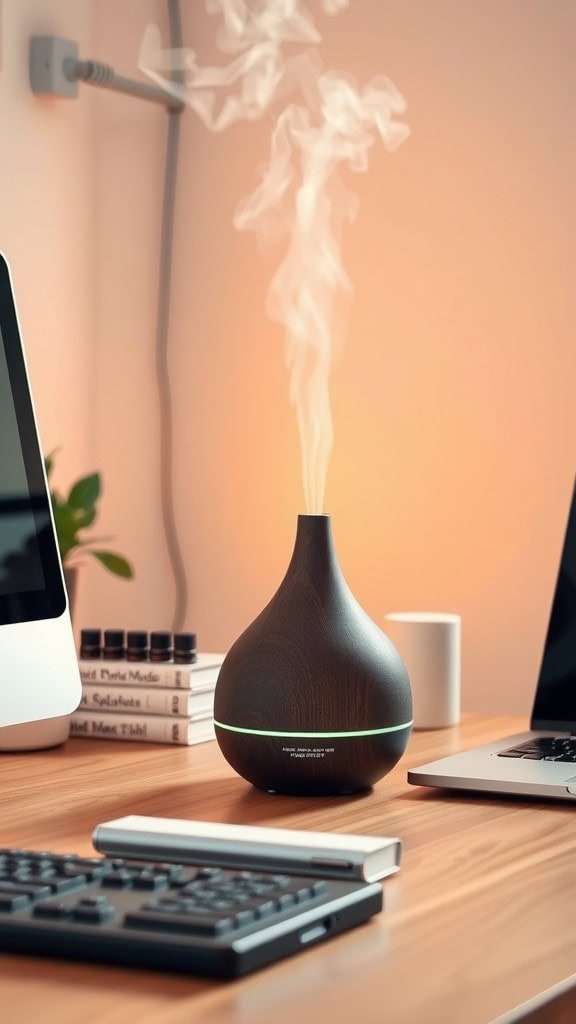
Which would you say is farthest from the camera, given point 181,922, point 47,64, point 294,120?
point 294,120

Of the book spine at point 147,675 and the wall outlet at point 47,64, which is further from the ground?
the wall outlet at point 47,64

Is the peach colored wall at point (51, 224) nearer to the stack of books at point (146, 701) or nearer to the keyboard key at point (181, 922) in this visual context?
the stack of books at point (146, 701)

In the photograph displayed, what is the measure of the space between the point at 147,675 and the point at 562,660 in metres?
0.44

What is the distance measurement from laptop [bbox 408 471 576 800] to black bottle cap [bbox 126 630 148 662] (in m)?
0.37

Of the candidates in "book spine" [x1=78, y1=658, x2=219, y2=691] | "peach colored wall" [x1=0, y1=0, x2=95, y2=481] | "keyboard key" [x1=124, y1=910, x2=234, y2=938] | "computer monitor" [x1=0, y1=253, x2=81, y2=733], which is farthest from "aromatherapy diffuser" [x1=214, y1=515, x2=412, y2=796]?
"peach colored wall" [x1=0, y1=0, x2=95, y2=481]

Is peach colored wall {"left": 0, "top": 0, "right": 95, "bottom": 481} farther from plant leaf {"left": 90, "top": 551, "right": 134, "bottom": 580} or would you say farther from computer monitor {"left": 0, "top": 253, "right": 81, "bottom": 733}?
computer monitor {"left": 0, "top": 253, "right": 81, "bottom": 733}

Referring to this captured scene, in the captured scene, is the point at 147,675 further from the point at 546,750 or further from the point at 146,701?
the point at 546,750

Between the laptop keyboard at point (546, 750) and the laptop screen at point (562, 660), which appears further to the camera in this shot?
the laptop screen at point (562, 660)

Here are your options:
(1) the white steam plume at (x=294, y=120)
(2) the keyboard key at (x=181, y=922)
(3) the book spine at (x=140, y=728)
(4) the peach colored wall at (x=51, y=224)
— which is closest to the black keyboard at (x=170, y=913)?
(2) the keyboard key at (x=181, y=922)

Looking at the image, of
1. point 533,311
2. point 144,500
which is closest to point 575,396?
point 533,311

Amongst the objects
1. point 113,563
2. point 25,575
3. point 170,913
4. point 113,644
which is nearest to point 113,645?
point 113,644

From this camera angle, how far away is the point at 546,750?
4.19 ft

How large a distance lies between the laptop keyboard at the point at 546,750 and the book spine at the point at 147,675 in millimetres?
324

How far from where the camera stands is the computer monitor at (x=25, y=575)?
1091 mm
